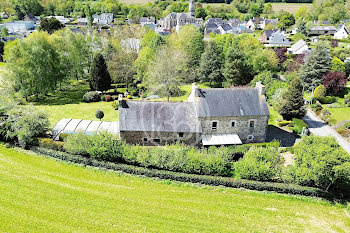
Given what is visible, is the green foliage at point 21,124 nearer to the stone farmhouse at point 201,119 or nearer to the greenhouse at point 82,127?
the greenhouse at point 82,127

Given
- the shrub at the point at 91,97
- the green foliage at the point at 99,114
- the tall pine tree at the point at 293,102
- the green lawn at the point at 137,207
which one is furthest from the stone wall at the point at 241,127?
the shrub at the point at 91,97

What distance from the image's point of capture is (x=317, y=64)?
165 feet

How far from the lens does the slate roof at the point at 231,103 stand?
32.4 m

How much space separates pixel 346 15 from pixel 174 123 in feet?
430

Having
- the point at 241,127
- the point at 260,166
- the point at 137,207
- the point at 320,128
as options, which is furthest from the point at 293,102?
the point at 137,207

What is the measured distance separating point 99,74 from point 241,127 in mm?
27930

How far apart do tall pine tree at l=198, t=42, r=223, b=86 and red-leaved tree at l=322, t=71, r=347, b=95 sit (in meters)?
18.4

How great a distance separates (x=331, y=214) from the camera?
23266 mm

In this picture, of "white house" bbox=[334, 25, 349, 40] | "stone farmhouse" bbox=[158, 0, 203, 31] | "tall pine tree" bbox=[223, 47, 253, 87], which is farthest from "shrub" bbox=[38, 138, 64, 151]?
"white house" bbox=[334, 25, 349, 40]

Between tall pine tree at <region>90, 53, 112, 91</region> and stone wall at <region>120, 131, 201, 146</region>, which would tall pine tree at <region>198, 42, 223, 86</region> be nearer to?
tall pine tree at <region>90, 53, 112, 91</region>

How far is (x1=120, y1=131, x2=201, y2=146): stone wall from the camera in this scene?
3130cm

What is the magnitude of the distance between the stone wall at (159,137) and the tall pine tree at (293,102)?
15121 mm

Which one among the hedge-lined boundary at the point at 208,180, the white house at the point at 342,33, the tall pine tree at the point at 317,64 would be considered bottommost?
the hedge-lined boundary at the point at 208,180

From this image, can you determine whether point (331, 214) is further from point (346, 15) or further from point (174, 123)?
point (346, 15)
